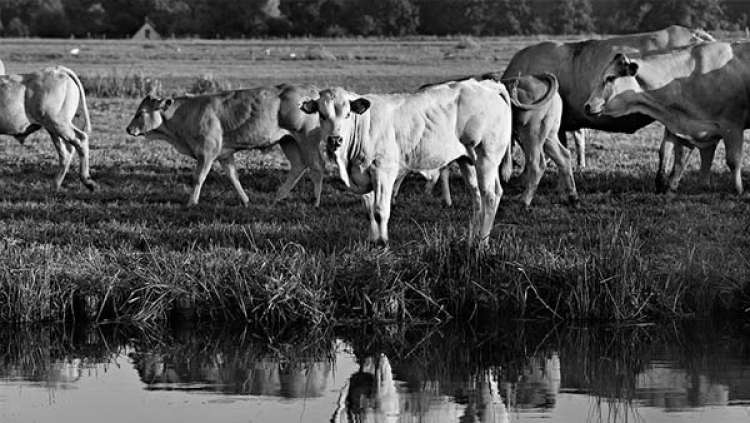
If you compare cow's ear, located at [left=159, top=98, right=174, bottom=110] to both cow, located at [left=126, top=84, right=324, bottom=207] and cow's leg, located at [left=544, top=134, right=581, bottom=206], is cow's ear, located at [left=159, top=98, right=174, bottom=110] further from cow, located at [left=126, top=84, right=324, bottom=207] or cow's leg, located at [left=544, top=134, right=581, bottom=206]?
cow's leg, located at [left=544, top=134, right=581, bottom=206]

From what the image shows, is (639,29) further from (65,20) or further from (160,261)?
(160,261)

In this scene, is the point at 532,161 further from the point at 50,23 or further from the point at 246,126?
the point at 50,23

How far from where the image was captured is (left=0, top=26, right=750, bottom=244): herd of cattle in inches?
563

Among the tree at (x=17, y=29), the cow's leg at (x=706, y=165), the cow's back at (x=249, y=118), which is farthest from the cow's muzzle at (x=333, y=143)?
the tree at (x=17, y=29)

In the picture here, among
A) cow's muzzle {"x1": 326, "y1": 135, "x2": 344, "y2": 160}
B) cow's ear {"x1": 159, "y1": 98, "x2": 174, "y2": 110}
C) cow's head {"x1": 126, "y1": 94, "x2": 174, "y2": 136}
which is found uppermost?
cow's ear {"x1": 159, "y1": 98, "x2": 174, "y2": 110}

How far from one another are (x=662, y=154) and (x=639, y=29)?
53403 mm

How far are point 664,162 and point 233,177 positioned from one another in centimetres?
510

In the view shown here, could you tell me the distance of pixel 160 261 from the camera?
1257cm

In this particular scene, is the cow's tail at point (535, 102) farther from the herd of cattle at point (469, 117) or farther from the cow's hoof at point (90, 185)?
the cow's hoof at point (90, 185)

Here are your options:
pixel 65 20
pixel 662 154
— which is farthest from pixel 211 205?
pixel 65 20

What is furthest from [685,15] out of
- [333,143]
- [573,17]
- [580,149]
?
[333,143]

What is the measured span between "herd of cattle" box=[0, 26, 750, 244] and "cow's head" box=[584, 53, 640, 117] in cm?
2

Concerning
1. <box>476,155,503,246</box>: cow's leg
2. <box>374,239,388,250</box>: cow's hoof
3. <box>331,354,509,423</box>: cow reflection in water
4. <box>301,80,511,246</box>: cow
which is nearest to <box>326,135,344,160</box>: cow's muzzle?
<box>301,80,511,246</box>: cow

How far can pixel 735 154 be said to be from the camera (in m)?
17.0
